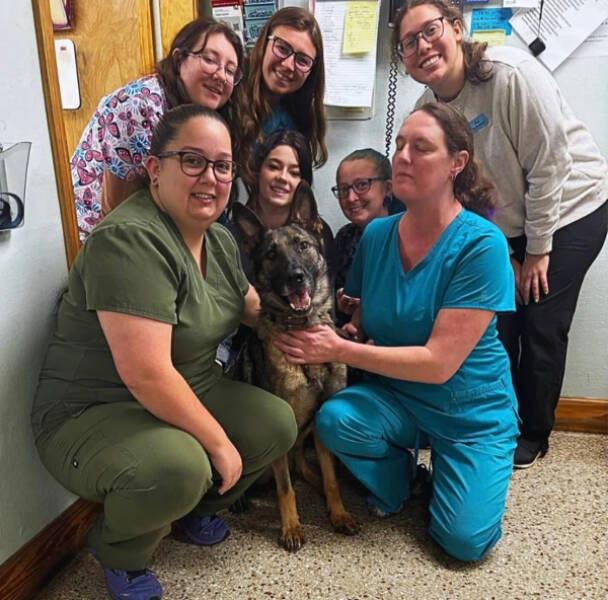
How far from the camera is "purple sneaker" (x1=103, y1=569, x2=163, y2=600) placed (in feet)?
4.14

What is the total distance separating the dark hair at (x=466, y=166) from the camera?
1395mm

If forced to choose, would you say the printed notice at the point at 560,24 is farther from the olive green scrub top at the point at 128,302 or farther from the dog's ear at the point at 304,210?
the olive green scrub top at the point at 128,302

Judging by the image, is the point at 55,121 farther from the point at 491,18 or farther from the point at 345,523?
the point at 491,18

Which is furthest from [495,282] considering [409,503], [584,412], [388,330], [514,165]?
[584,412]

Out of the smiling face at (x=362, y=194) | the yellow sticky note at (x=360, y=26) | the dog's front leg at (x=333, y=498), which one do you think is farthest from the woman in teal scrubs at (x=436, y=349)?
the yellow sticky note at (x=360, y=26)

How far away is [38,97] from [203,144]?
434 millimetres

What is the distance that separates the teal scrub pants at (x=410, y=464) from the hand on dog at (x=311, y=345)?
0.56 ft

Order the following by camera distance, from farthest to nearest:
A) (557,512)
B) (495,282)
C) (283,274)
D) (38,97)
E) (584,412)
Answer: (584,412) → (557,512) → (283,274) → (495,282) → (38,97)

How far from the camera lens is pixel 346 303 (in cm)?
184

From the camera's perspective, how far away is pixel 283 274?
5.00 ft

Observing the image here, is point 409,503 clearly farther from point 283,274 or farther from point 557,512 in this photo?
point 283,274

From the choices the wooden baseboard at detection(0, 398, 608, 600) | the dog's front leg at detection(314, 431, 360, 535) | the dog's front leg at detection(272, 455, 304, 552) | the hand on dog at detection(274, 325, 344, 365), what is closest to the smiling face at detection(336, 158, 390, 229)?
the hand on dog at detection(274, 325, 344, 365)

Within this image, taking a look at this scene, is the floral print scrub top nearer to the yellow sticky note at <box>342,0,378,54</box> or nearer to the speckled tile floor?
the yellow sticky note at <box>342,0,378,54</box>

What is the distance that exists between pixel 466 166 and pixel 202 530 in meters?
1.29
